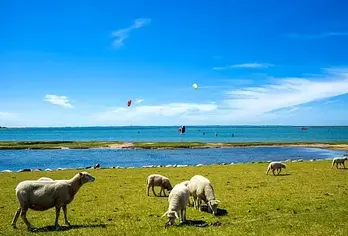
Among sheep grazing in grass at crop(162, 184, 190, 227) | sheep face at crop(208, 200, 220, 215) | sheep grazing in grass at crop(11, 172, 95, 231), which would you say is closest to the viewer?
sheep grazing in grass at crop(11, 172, 95, 231)

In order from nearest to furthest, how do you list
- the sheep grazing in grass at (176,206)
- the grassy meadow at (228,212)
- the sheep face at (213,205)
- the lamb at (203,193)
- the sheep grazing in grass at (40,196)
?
the grassy meadow at (228,212)
the sheep grazing in grass at (40,196)
the sheep grazing in grass at (176,206)
the sheep face at (213,205)
the lamb at (203,193)

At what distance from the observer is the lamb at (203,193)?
59.5ft

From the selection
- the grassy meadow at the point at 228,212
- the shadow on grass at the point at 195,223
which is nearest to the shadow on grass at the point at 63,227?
the grassy meadow at the point at 228,212

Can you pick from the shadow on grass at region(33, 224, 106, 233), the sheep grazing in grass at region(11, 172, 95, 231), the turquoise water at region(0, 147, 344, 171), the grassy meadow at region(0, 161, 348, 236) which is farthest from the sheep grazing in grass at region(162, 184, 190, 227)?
the turquoise water at region(0, 147, 344, 171)

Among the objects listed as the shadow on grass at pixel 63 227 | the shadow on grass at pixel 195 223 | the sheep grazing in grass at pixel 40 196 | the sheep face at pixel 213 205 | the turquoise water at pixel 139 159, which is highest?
the sheep grazing in grass at pixel 40 196

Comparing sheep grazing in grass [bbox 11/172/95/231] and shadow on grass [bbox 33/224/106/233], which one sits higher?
sheep grazing in grass [bbox 11/172/95/231]

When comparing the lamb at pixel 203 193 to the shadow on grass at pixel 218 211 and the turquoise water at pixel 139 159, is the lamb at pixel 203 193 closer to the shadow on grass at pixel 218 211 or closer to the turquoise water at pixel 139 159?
the shadow on grass at pixel 218 211

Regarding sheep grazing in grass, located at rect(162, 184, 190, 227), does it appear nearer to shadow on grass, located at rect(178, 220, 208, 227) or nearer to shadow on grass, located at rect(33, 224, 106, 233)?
shadow on grass, located at rect(178, 220, 208, 227)

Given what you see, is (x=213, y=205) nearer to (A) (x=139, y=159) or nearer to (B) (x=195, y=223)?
(B) (x=195, y=223)

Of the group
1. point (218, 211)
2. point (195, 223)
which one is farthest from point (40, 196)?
point (218, 211)

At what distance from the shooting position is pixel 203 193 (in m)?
19.2

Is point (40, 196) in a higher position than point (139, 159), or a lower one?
higher

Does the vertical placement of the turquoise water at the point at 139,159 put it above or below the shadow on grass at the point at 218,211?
below

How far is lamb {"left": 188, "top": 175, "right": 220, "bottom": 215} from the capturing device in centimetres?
1814
